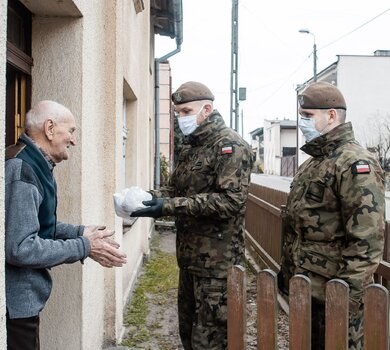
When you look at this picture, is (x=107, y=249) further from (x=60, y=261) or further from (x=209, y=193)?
(x=209, y=193)

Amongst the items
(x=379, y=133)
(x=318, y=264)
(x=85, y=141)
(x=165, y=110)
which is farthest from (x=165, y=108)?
(x=379, y=133)

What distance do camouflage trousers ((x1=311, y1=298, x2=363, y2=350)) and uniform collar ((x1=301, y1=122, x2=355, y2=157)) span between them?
2.52ft

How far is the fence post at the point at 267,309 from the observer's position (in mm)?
2219

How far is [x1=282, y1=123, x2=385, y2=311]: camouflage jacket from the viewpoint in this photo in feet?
7.93

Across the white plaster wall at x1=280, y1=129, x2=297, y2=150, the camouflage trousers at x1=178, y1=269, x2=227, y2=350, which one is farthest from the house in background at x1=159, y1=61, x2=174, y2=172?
the white plaster wall at x1=280, y1=129, x2=297, y2=150

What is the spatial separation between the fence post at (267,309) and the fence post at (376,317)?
0.38m

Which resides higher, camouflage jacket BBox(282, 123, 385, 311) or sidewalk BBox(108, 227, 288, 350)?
camouflage jacket BBox(282, 123, 385, 311)

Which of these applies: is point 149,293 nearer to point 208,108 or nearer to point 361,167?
point 208,108

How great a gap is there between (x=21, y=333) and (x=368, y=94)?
3710 cm

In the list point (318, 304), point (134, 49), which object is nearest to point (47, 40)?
point (318, 304)

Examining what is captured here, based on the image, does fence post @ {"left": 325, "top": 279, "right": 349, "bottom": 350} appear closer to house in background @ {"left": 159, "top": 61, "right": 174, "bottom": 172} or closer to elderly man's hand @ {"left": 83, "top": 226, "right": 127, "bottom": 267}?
elderly man's hand @ {"left": 83, "top": 226, "right": 127, "bottom": 267}

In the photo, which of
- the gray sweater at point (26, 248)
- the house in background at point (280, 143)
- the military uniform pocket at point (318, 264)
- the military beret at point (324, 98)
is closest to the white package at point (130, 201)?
the gray sweater at point (26, 248)

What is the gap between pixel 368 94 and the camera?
3631 cm

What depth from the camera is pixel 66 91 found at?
315 cm
